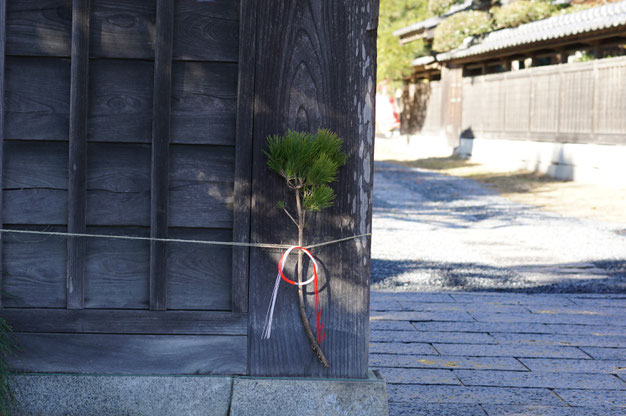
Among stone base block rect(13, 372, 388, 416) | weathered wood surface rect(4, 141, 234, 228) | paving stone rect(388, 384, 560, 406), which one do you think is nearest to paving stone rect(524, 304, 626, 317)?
paving stone rect(388, 384, 560, 406)

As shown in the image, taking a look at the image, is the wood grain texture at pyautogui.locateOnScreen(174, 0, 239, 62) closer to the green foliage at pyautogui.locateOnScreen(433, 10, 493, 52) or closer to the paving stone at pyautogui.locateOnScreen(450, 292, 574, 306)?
the paving stone at pyautogui.locateOnScreen(450, 292, 574, 306)

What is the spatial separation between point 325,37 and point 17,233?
125 cm

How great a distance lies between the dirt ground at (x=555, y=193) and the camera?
40.5ft

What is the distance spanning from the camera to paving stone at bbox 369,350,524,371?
13.9 ft

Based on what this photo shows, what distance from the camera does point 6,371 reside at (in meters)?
2.76

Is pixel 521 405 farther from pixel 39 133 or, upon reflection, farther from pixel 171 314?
pixel 39 133

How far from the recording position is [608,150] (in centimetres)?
1521

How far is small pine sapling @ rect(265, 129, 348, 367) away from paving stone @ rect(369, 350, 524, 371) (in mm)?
1523

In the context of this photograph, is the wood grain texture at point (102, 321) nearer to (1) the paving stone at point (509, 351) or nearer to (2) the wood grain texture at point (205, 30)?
(2) the wood grain texture at point (205, 30)

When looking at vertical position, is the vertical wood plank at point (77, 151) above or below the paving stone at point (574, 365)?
above

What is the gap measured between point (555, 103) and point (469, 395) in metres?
15.0

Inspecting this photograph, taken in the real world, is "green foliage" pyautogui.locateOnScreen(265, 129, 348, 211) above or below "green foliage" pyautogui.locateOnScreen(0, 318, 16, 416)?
above

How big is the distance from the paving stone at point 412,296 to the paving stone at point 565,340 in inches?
43.5

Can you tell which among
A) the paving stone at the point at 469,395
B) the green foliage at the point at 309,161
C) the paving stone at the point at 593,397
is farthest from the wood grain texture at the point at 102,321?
the paving stone at the point at 593,397
